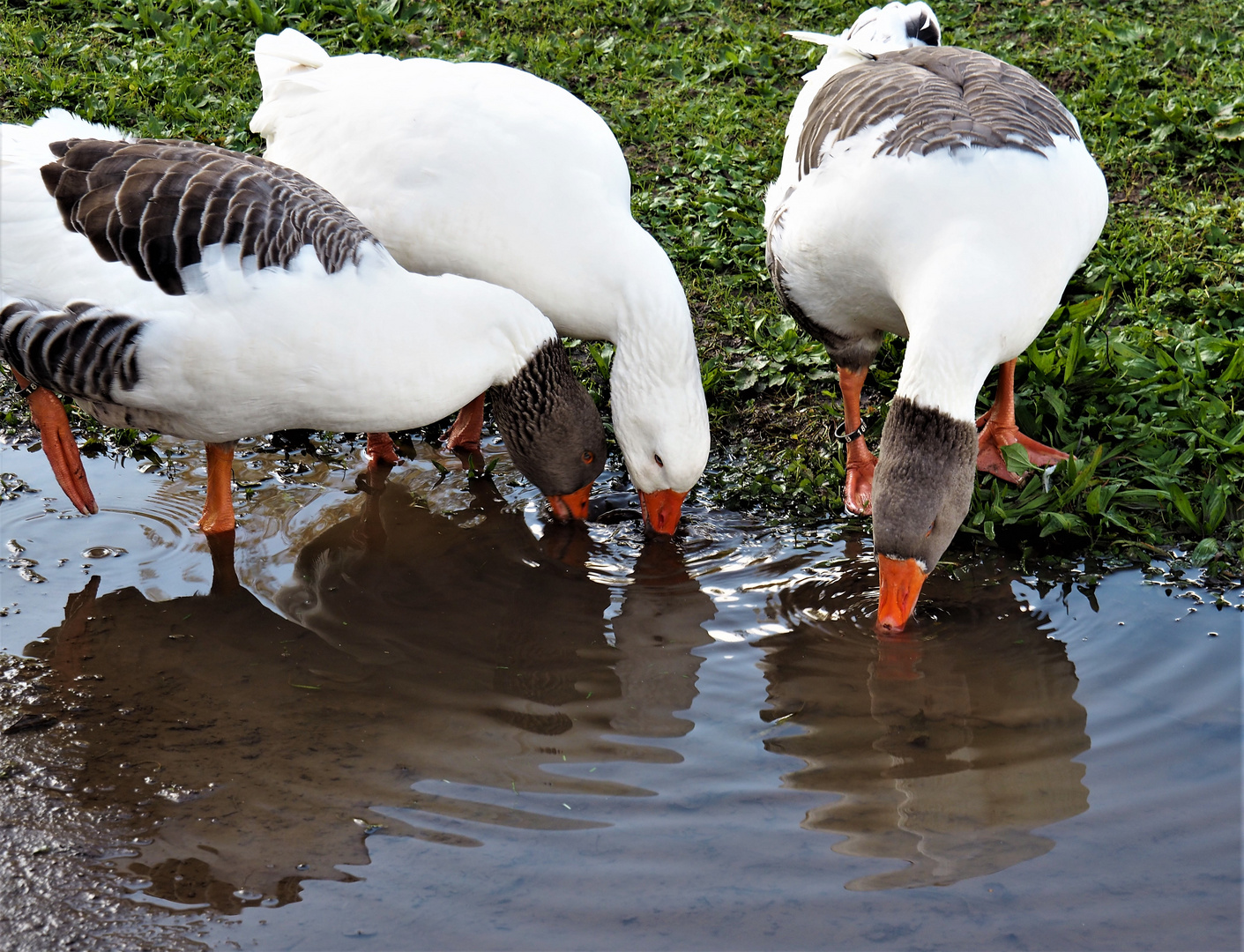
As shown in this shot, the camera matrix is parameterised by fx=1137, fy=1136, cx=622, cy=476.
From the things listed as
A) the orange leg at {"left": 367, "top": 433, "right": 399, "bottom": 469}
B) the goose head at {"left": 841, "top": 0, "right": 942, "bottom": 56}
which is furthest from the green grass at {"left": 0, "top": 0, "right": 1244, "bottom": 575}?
the goose head at {"left": 841, "top": 0, "right": 942, "bottom": 56}

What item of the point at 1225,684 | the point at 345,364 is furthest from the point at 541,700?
the point at 1225,684

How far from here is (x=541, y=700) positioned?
3.58 m

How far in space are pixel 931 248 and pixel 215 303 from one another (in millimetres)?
2353

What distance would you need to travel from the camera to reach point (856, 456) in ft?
15.0

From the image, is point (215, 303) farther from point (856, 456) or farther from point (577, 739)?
point (856, 456)

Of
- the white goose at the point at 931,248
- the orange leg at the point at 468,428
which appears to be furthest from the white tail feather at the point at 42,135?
the white goose at the point at 931,248

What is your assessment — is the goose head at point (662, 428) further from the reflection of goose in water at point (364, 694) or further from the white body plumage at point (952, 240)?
the white body plumage at point (952, 240)

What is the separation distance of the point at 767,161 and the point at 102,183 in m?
3.65

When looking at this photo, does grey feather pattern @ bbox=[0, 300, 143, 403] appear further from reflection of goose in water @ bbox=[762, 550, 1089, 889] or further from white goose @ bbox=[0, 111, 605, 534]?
reflection of goose in water @ bbox=[762, 550, 1089, 889]

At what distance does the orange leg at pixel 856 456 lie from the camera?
14.6ft

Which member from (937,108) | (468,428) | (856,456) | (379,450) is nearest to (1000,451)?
(856,456)

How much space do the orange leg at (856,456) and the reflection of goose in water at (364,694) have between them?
78 cm

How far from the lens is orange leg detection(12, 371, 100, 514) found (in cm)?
417

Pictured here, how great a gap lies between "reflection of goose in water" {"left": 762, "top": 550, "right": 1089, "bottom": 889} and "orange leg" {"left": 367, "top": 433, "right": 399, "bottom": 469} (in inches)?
70.7
